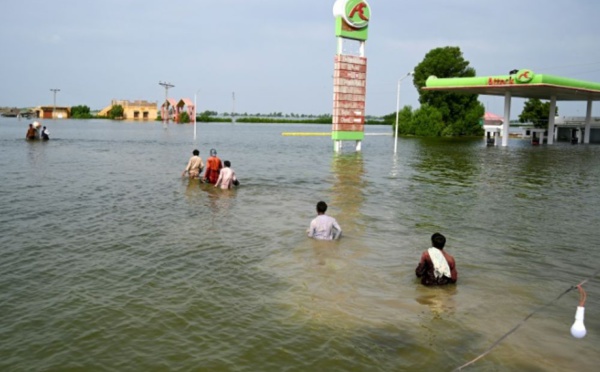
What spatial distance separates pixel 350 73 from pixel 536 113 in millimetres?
63462

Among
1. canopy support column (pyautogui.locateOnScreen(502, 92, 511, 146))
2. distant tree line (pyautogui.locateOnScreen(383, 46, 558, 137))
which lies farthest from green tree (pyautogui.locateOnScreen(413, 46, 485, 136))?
canopy support column (pyautogui.locateOnScreen(502, 92, 511, 146))

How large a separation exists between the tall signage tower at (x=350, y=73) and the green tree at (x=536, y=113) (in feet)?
187

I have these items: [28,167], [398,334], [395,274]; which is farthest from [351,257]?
[28,167]

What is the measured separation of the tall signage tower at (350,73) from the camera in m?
44.9

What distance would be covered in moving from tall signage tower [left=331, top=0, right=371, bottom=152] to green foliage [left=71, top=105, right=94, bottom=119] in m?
160

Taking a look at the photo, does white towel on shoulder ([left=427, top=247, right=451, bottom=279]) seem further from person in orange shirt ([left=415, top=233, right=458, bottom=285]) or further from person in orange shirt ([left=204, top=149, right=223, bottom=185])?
person in orange shirt ([left=204, top=149, right=223, bottom=185])

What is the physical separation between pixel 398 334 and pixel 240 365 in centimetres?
240

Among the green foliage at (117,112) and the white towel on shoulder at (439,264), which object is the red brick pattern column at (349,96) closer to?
the white towel on shoulder at (439,264)

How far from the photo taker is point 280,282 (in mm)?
9930

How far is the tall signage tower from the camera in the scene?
44.9 metres

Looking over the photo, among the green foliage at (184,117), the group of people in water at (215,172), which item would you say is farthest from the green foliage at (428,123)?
the green foliage at (184,117)

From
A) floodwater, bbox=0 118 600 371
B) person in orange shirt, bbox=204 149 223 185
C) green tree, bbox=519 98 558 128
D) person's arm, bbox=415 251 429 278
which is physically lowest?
floodwater, bbox=0 118 600 371

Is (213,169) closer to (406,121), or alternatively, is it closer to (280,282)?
(280,282)

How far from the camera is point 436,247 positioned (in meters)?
9.80
